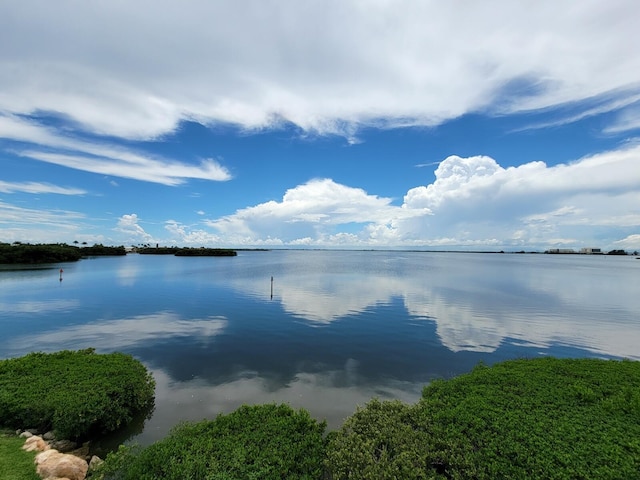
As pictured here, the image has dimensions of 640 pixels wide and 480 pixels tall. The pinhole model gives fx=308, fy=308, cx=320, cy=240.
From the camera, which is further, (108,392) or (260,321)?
(260,321)

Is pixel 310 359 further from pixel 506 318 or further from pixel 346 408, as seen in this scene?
pixel 506 318

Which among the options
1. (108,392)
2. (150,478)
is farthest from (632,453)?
(108,392)

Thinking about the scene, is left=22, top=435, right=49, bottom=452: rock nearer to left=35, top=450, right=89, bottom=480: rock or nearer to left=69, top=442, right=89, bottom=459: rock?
left=35, top=450, right=89, bottom=480: rock

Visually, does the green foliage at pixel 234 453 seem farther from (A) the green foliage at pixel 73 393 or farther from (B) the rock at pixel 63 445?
(A) the green foliage at pixel 73 393

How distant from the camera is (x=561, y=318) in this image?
32688 mm

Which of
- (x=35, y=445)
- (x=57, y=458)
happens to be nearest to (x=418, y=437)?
(x=57, y=458)

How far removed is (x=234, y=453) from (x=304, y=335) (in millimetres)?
17238

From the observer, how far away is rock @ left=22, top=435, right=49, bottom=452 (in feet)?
31.2

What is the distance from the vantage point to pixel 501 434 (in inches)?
339

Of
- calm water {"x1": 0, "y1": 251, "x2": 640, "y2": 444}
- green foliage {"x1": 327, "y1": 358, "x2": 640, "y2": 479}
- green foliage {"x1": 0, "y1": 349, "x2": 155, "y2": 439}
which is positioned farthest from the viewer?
calm water {"x1": 0, "y1": 251, "x2": 640, "y2": 444}

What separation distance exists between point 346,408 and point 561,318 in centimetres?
3081

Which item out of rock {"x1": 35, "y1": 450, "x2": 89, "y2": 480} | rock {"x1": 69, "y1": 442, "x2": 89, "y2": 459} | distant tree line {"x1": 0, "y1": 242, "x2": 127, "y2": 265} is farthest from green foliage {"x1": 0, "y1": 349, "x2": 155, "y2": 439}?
distant tree line {"x1": 0, "y1": 242, "x2": 127, "y2": 265}

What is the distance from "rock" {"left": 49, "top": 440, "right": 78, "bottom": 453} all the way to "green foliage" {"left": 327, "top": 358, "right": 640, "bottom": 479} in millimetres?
9297

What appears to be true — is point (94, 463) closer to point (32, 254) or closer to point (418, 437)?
point (418, 437)
